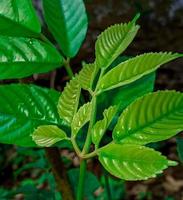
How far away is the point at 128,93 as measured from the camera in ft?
2.10

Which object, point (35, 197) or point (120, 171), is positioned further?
point (35, 197)

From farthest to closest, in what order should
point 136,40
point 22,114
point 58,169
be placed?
point 136,40, point 58,169, point 22,114

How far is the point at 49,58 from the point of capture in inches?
23.3

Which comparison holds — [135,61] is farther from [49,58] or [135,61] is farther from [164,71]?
[164,71]

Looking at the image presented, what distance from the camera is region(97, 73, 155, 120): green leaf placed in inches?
24.9

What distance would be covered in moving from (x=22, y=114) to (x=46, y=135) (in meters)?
0.07

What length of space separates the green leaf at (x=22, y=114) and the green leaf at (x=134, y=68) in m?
0.10

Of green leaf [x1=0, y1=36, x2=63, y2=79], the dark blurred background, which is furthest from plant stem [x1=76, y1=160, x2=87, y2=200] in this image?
the dark blurred background

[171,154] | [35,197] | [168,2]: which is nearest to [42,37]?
[35,197]

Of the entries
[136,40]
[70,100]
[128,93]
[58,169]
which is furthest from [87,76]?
[136,40]

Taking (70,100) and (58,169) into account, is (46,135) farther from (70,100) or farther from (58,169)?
(58,169)

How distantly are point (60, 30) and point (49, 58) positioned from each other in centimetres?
5

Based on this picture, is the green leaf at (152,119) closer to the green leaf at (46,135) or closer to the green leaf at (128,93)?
the green leaf at (46,135)

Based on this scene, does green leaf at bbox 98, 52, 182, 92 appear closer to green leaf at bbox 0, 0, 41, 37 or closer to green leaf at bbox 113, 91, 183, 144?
green leaf at bbox 113, 91, 183, 144
